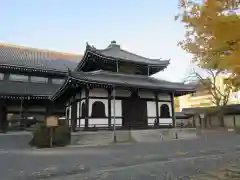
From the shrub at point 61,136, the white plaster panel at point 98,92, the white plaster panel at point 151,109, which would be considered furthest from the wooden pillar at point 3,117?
the white plaster panel at point 151,109

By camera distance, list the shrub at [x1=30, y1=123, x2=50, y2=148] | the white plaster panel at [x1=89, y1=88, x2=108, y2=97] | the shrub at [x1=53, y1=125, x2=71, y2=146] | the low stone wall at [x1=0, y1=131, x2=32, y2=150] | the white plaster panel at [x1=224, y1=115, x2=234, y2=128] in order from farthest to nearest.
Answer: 1. the white plaster panel at [x1=224, y1=115, x2=234, y2=128]
2. the white plaster panel at [x1=89, y1=88, x2=108, y2=97]
3. the shrub at [x1=53, y1=125, x2=71, y2=146]
4. the low stone wall at [x1=0, y1=131, x2=32, y2=150]
5. the shrub at [x1=30, y1=123, x2=50, y2=148]

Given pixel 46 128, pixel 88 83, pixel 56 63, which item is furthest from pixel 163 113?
pixel 56 63

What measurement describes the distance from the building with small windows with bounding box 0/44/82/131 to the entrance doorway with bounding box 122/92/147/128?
866cm

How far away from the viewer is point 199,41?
7477 mm

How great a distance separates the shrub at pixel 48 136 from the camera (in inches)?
621

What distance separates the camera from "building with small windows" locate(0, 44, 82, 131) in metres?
28.0

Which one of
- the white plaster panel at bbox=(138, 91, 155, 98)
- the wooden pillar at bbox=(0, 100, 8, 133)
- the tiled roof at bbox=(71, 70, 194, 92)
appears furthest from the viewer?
the wooden pillar at bbox=(0, 100, 8, 133)

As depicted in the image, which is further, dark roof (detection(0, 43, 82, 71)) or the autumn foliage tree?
dark roof (detection(0, 43, 82, 71))

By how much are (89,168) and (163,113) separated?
1522cm

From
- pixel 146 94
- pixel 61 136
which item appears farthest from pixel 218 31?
pixel 146 94

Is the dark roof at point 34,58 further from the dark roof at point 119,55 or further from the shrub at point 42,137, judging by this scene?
the shrub at point 42,137

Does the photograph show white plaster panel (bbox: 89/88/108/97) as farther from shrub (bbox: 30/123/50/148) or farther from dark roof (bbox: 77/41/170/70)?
shrub (bbox: 30/123/50/148)

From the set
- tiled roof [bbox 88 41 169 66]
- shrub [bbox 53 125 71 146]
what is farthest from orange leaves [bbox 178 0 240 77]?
tiled roof [bbox 88 41 169 66]

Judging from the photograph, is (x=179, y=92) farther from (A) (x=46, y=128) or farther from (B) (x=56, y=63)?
(B) (x=56, y=63)
